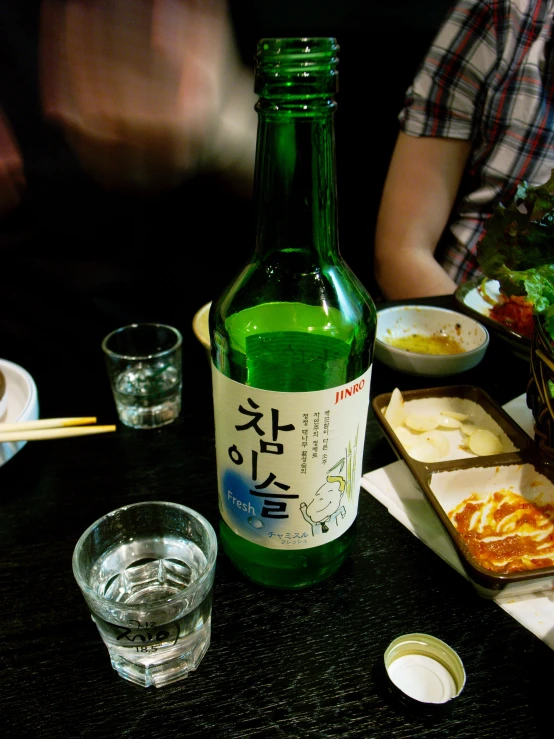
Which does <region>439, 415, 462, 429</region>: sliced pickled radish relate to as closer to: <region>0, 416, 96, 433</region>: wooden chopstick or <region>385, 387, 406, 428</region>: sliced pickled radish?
<region>385, 387, 406, 428</region>: sliced pickled radish

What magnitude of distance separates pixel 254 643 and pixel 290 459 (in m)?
0.17

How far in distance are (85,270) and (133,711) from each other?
144 cm

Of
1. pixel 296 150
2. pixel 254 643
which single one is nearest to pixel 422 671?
pixel 254 643

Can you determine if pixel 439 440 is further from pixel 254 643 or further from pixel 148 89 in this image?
pixel 148 89

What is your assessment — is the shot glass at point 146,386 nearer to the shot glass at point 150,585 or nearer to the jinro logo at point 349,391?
the shot glass at point 150,585

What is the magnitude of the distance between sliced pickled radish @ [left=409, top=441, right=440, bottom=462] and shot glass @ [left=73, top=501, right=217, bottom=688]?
276 mm

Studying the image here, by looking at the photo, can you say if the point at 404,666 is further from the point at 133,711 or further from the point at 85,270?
the point at 85,270

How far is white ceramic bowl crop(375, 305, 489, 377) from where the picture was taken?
829 millimetres

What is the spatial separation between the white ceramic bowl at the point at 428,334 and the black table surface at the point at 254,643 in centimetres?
23

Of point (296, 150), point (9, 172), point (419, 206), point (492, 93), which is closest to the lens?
point (296, 150)

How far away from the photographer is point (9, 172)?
1.55 metres

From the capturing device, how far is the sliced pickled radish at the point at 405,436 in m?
0.67

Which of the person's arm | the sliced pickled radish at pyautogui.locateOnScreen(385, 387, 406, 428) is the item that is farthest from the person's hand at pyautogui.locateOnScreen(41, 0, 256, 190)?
the sliced pickled radish at pyautogui.locateOnScreen(385, 387, 406, 428)

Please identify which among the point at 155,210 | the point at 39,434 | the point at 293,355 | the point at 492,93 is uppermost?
the point at 492,93
